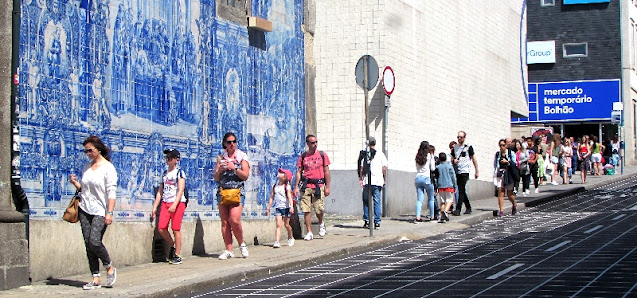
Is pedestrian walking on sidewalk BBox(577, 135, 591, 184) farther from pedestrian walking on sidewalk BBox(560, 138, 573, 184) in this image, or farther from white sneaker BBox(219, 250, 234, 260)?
white sneaker BBox(219, 250, 234, 260)

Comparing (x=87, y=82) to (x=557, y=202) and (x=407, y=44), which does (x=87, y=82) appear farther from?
(x=557, y=202)

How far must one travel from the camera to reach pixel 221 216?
47.1ft

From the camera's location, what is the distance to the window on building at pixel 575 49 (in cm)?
5203

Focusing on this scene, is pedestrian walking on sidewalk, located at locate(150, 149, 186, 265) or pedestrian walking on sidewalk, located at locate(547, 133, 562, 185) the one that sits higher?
pedestrian walking on sidewalk, located at locate(547, 133, 562, 185)

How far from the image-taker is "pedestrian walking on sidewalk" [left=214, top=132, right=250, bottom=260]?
45.9ft

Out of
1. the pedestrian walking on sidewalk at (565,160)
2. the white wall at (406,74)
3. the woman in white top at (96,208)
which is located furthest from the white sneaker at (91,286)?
the pedestrian walking on sidewalk at (565,160)

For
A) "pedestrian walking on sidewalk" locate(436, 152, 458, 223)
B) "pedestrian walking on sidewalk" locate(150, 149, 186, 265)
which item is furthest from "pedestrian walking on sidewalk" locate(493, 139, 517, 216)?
"pedestrian walking on sidewalk" locate(150, 149, 186, 265)

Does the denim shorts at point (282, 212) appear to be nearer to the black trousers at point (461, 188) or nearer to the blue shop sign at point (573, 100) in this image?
the black trousers at point (461, 188)

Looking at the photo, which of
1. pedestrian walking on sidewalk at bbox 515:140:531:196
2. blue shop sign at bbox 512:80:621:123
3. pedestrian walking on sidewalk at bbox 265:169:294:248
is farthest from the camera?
blue shop sign at bbox 512:80:621:123

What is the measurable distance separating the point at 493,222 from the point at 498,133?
31.8 feet

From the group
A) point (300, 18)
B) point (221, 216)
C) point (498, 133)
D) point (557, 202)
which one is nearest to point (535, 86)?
point (498, 133)

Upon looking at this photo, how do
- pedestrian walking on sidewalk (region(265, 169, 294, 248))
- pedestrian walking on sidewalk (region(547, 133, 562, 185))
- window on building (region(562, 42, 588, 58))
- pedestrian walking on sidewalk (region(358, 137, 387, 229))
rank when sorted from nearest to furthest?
pedestrian walking on sidewalk (region(265, 169, 294, 248))
pedestrian walking on sidewalk (region(358, 137, 387, 229))
pedestrian walking on sidewalk (region(547, 133, 562, 185))
window on building (region(562, 42, 588, 58))

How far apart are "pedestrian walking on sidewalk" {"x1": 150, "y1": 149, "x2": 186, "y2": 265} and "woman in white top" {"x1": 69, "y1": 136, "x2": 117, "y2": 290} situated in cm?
234

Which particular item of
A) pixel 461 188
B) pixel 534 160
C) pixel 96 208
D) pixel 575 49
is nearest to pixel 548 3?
pixel 575 49
